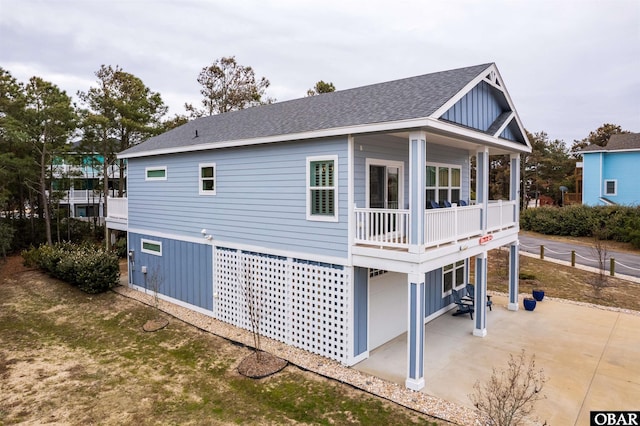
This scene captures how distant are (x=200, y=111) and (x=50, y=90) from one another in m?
12.2

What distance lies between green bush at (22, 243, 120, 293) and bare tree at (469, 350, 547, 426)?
12.9m

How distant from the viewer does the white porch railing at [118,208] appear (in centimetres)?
1532

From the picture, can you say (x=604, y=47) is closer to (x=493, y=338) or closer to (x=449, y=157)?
(x=449, y=157)

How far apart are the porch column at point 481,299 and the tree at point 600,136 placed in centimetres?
4952

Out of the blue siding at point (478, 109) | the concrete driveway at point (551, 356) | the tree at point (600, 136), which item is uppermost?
the tree at point (600, 136)

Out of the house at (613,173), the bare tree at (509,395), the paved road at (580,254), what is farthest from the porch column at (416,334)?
the house at (613,173)

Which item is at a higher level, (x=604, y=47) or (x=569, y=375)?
(x=604, y=47)

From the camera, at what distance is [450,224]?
8227 millimetres

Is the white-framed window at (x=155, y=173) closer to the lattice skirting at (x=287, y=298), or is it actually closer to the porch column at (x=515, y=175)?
the lattice skirting at (x=287, y=298)

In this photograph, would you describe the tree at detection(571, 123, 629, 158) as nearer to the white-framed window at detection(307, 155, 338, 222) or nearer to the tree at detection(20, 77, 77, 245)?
the white-framed window at detection(307, 155, 338, 222)

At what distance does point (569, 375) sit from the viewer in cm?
751

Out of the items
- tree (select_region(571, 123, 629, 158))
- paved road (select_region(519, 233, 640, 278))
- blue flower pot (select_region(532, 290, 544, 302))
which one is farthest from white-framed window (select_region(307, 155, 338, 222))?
tree (select_region(571, 123, 629, 158))

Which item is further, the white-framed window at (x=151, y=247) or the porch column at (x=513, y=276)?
the white-framed window at (x=151, y=247)

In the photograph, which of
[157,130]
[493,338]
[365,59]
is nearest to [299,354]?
[493,338]
